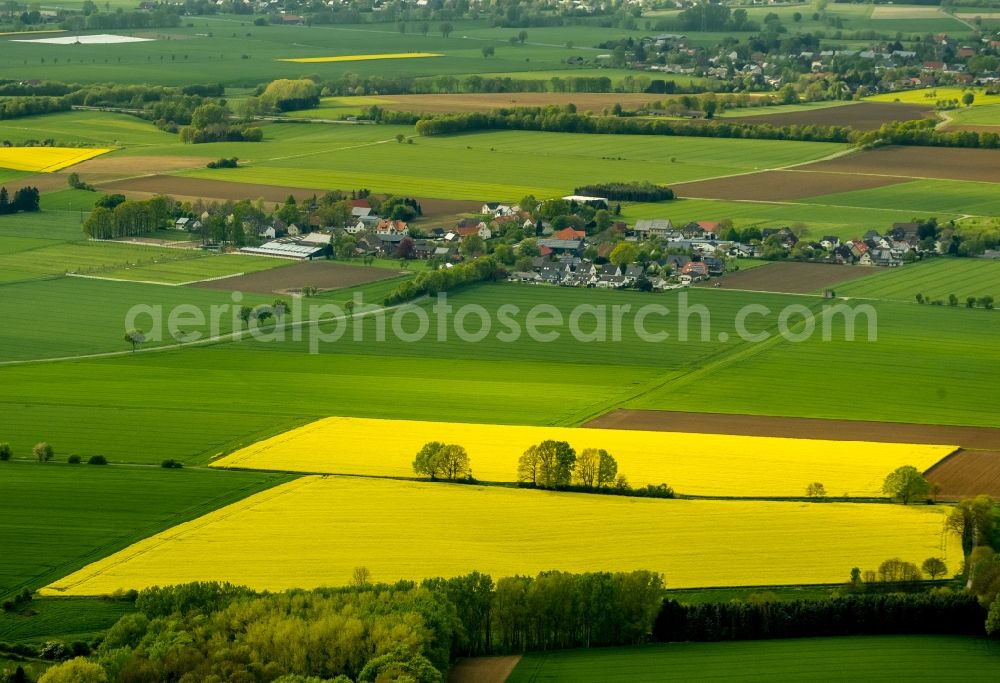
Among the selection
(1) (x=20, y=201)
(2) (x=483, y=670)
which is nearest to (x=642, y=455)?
(2) (x=483, y=670)

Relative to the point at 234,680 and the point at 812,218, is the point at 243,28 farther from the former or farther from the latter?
the point at 234,680

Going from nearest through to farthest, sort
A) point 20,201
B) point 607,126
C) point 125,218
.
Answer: point 125,218, point 20,201, point 607,126

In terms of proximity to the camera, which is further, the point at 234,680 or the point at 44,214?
the point at 44,214

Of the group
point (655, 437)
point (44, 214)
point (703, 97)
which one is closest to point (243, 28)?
point (703, 97)

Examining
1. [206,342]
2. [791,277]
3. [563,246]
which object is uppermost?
[563,246]

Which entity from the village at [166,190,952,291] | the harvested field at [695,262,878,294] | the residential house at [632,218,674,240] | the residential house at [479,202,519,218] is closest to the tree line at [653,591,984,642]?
the harvested field at [695,262,878,294]

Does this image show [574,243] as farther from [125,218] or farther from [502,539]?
[502,539]

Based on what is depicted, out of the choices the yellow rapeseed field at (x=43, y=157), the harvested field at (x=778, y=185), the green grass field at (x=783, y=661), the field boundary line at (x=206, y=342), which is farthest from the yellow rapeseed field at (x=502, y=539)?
the yellow rapeseed field at (x=43, y=157)

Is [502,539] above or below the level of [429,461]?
below
